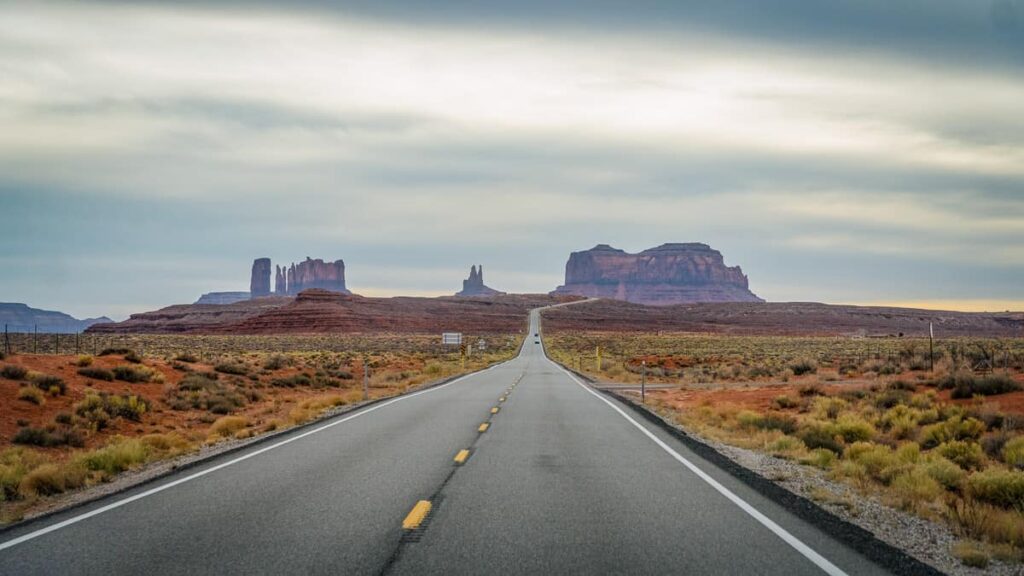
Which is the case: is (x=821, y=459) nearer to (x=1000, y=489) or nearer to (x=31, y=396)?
(x=1000, y=489)

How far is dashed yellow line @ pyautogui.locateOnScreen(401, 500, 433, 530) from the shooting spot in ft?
26.2

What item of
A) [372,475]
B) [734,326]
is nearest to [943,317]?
[734,326]

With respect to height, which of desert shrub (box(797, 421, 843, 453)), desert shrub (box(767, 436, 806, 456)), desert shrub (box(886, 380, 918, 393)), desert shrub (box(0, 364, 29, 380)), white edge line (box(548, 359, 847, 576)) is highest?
desert shrub (box(0, 364, 29, 380))

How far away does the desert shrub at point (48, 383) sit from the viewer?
24391mm

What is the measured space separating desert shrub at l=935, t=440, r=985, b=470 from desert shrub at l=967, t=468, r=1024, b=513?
13.2 ft

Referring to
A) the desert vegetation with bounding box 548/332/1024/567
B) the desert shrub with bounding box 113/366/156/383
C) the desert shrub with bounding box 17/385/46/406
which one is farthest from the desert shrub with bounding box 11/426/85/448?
the desert vegetation with bounding box 548/332/1024/567

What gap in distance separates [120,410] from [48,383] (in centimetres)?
253

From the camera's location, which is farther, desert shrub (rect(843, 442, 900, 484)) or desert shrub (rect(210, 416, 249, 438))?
desert shrub (rect(210, 416, 249, 438))

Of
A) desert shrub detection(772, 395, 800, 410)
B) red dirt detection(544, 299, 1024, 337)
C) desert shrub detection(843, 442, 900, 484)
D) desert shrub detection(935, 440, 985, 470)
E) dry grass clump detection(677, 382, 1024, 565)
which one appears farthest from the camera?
red dirt detection(544, 299, 1024, 337)

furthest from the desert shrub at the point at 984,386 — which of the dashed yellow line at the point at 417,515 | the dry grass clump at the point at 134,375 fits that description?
the dry grass clump at the point at 134,375

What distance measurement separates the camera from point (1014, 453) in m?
14.3

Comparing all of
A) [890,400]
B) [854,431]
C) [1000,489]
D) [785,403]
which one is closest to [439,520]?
[1000,489]

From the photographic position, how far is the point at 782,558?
6.96m

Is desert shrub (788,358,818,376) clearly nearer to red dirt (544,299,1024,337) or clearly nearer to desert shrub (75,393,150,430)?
desert shrub (75,393,150,430)
